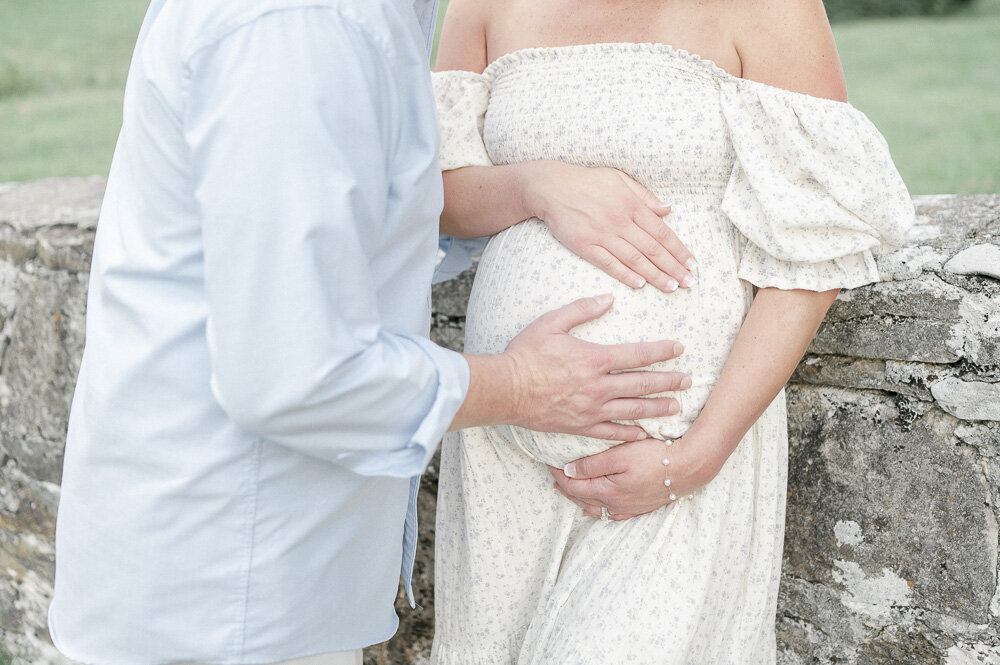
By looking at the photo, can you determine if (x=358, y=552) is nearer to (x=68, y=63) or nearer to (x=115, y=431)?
(x=115, y=431)

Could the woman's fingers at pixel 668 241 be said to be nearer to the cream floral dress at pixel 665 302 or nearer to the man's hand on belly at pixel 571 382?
the cream floral dress at pixel 665 302

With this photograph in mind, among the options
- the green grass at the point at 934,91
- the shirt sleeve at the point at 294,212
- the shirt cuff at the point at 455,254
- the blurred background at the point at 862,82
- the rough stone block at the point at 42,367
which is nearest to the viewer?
the shirt sleeve at the point at 294,212

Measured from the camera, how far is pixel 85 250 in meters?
2.61

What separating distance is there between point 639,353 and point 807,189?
39cm

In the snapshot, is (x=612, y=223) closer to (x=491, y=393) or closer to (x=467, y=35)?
(x=491, y=393)

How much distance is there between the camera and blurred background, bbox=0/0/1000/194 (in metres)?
7.12

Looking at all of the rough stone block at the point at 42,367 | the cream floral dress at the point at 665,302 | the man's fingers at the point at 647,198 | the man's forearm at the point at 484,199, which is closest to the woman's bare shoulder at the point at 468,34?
the cream floral dress at the point at 665,302

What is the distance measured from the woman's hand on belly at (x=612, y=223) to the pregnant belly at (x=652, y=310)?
0.03 meters

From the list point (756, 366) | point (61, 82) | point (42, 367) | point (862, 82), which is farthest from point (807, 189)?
point (61, 82)

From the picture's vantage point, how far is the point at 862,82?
33.6 ft

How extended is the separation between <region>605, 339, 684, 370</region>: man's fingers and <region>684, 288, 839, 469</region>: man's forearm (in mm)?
110

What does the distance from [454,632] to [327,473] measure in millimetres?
662

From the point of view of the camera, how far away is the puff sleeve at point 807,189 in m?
1.52

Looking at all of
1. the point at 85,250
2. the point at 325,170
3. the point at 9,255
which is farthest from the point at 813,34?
the point at 9,255
